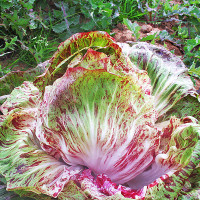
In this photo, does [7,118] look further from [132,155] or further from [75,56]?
[132,155]

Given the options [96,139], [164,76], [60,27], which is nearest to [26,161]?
[96,139]

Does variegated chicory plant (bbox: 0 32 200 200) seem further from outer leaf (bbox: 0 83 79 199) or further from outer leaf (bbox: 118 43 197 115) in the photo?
outer leaf (bbox: 118 43 197 115)

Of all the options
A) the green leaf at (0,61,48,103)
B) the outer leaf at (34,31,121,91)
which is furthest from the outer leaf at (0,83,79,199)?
the green leaf at (0,61,48,103)

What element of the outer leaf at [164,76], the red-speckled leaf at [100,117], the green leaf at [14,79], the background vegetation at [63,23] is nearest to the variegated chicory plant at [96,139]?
the red-speckled leaf at [100,117]

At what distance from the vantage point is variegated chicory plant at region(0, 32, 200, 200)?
1279mm

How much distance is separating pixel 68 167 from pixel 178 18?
251 cm

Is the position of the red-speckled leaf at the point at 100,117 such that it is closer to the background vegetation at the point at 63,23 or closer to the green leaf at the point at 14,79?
the green leaf at the point at 14,79

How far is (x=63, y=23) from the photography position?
2830 mm

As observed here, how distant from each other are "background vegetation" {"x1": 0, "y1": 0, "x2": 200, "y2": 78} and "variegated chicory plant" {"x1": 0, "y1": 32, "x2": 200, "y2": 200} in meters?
1.07

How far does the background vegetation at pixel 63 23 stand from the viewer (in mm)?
2605

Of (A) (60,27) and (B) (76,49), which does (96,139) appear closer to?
(B) (76,49)

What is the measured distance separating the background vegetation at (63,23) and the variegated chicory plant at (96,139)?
3.51 feet

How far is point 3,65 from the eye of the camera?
2.62 meters

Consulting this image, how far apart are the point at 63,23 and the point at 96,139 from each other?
1801 millimetres
